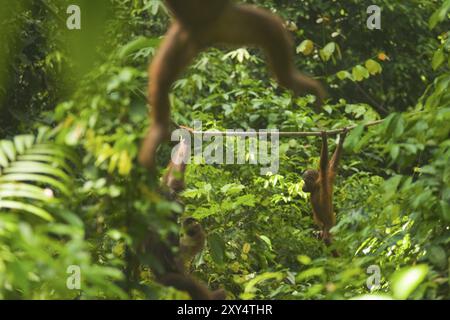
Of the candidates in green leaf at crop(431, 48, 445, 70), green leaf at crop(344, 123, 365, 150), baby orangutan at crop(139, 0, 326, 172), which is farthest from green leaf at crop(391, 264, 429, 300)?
green leaf at crop(431, 48, 445, 70)

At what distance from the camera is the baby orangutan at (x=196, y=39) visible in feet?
5.49

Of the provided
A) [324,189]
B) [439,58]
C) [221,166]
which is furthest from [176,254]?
[221,166]

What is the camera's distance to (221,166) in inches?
223

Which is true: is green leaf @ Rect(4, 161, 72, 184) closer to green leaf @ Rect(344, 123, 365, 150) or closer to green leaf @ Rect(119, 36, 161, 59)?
green leaf @ Rect(119, 36, 161, 59)

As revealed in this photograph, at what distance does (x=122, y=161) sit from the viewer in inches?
79.1

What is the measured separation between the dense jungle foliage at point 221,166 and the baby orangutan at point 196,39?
0.14 meters

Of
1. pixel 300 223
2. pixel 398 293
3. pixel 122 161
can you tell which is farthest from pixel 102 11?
pixel 300 223

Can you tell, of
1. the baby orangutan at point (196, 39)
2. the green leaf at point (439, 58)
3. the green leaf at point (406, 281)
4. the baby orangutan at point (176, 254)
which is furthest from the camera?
the green leaf at point (439, 58)

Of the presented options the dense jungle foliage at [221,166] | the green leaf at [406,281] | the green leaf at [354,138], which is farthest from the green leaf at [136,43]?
the green leaf at [354,138]

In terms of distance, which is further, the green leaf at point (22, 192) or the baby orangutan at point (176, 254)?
the baby orangutan at point (176, 254)

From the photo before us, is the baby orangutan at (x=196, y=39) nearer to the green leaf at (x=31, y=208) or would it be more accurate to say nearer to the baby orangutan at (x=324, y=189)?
the green leaf at (x=31, y=208)

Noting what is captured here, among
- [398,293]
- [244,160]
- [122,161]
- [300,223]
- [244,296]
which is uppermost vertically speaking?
[244,160]
